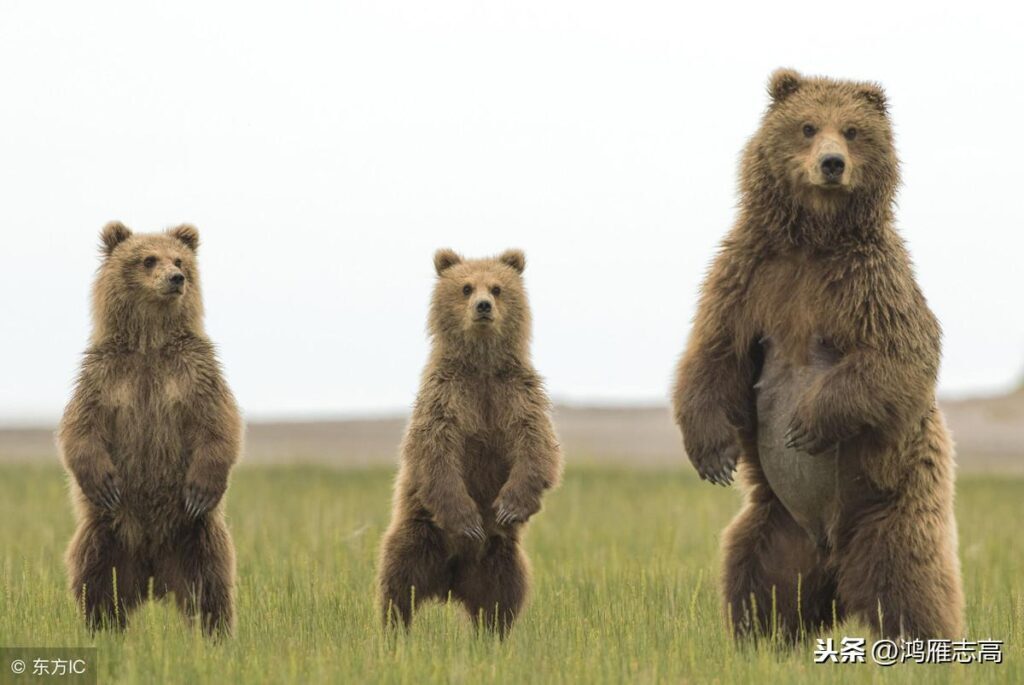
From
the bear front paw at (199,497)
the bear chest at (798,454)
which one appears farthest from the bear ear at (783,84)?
the bear front paw at (199,497)

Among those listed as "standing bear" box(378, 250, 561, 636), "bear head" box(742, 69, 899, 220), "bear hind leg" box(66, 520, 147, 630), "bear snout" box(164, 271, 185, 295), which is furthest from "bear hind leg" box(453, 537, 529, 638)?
"bear head" box(742, 69, 899, 220)

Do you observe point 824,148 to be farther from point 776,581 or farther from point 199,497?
point 199,497

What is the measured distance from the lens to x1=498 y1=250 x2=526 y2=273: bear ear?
289 inches

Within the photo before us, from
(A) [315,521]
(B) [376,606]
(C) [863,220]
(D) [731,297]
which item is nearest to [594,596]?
(B) [376,606]

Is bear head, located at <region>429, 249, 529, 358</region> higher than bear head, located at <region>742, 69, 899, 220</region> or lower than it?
lower

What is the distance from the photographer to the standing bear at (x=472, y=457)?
6863 mm

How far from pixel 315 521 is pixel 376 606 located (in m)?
4.63

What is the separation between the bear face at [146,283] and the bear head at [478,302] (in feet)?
3.94

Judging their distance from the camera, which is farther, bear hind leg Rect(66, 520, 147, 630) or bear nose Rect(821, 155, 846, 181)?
bear hind leg Rect(66, 520, 147, 630)

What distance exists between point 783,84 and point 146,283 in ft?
10.4

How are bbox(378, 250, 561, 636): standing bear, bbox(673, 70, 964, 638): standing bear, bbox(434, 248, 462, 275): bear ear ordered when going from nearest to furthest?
bbox(673, 70, 964, 638): standing bear
bbox(378, 250, 561, 636): standing bear
bbox(434, 248, 462, 275): bear ear

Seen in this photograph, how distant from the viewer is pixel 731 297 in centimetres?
677

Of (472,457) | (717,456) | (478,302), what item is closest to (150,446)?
(472,457)

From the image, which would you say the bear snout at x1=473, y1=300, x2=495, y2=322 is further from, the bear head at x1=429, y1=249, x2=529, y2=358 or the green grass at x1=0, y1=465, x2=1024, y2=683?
the green grass at x1=0, y1=465, x2=1024, y2=683
